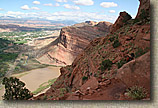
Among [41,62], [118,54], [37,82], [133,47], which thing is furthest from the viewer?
[41,62]

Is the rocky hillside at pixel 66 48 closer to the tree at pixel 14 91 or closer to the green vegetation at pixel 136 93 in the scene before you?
the tree at pixel 14 91

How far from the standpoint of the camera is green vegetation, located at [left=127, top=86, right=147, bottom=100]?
4.31m

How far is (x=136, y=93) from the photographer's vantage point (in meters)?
4.33

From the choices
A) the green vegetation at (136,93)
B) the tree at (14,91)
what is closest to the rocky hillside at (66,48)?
the tree at (14,91)

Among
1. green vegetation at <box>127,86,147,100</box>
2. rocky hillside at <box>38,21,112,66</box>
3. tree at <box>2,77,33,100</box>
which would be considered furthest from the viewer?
rocky hillside at <box>38,21,112,66</box>

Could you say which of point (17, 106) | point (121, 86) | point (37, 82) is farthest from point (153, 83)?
point (37, 82)

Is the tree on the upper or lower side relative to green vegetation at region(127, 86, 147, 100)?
lower

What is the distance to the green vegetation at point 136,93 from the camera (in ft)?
14.1

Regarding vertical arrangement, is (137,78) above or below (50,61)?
above

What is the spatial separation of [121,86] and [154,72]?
110 cm

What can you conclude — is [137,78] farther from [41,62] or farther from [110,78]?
[41,62]

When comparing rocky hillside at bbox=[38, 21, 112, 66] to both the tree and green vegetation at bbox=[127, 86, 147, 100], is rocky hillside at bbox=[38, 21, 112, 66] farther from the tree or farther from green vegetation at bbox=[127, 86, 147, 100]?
green vegetation at bbox=[127, 86, 147, 100]

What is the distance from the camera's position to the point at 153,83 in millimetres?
4578

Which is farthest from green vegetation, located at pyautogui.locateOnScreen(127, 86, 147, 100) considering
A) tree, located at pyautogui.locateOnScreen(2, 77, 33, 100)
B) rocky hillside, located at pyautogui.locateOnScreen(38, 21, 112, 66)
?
rocky hillside, located at pyautogui.locateOnScreen(38, 21, 112, 66)
